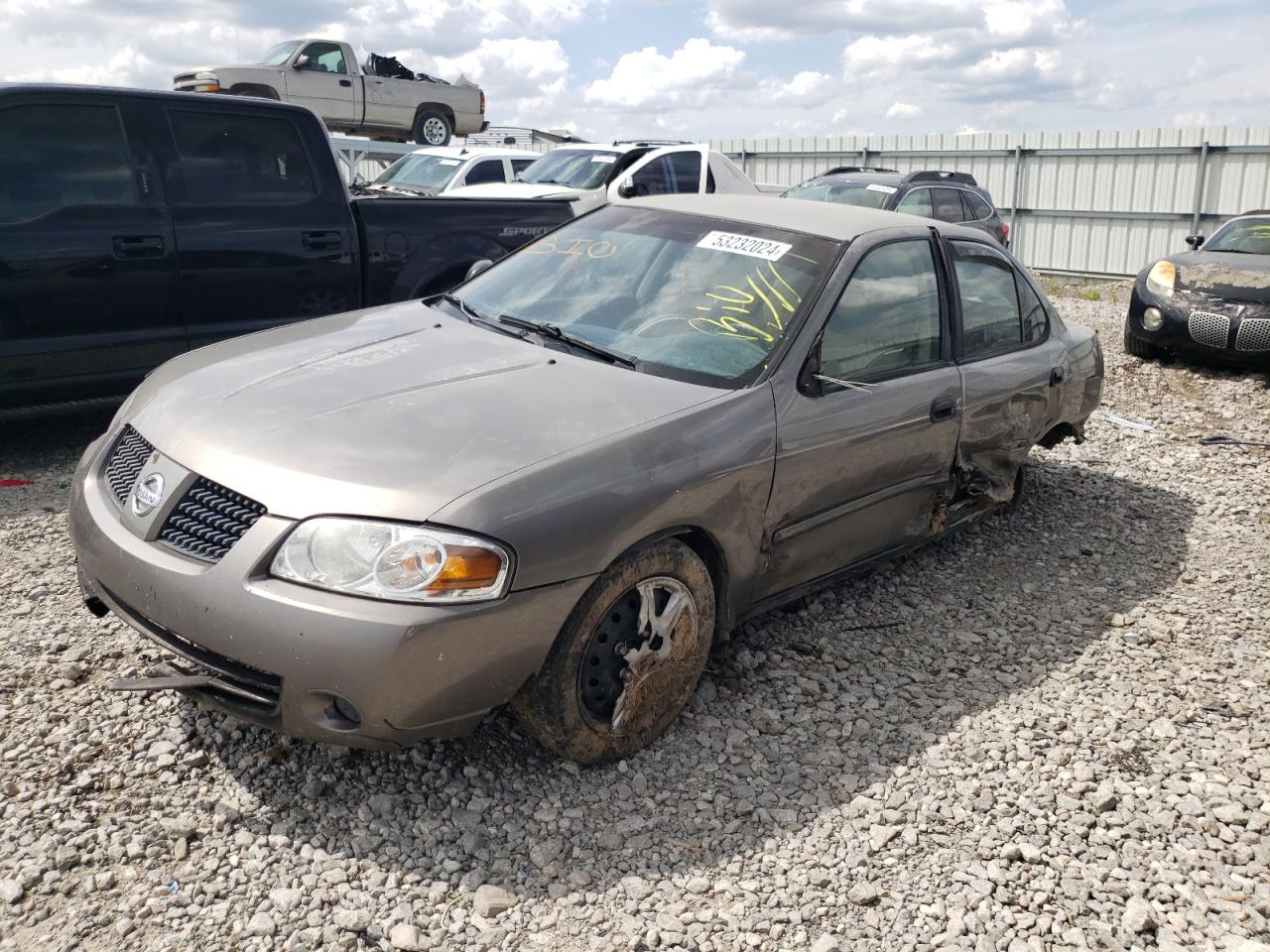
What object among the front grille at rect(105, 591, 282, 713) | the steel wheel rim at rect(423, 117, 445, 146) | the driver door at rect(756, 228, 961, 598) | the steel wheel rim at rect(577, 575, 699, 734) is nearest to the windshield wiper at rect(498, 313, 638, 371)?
the driver door at rect(756, 228, 961, 598)

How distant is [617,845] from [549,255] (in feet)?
8.04

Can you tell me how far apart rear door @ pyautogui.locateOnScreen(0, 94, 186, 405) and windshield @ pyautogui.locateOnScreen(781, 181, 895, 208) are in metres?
8.72

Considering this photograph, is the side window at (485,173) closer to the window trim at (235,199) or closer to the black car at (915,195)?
the black car at (915,195)

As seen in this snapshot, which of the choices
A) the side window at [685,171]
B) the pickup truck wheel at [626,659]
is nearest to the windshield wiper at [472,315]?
the pickup truck wheel at [626,659]

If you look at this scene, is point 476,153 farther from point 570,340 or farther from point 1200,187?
point 1200,187

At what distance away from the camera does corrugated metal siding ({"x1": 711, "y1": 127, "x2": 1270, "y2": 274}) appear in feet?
62.5

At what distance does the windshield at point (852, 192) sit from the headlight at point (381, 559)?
11.0 meters

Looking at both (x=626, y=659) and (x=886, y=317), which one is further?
(x=886, y=317)

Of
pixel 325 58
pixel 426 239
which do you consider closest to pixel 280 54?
pixel 325 58

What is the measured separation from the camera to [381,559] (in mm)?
2586

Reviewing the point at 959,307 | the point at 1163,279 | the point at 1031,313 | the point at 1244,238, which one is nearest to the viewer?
the point at 959,307

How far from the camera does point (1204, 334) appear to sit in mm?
9180

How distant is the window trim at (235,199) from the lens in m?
5.73

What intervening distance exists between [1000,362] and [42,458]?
495cm
